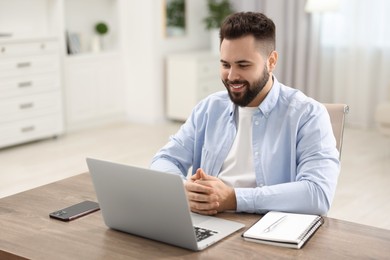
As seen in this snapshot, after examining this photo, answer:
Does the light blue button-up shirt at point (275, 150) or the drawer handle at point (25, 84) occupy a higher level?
the light blue button-up shirt at point (275, 150)

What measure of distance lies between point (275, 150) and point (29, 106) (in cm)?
369

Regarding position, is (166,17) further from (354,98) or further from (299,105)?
(299,105)

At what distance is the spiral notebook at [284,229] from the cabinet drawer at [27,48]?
3.74m

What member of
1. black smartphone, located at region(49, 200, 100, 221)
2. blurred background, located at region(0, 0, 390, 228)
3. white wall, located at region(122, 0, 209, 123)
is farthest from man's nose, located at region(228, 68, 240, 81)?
white wall, located at region(122, 0, 209, 123)

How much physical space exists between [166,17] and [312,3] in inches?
56.2

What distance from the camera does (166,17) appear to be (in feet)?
20.1

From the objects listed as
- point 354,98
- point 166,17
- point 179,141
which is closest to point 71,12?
point 166,17

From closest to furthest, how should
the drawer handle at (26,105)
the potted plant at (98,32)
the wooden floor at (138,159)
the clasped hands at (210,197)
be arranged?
1. the clasped hands at (210,197)
2. the wooden floor at (138,159)
3. the drawer handle at (26,105)
4. the potted plant at (98,32)

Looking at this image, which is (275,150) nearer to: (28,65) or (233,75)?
(233,75)

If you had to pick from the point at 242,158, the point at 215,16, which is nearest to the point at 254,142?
the point at 242,158

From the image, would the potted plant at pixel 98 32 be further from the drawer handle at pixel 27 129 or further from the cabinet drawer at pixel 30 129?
the drawer handle at pixel 27 129

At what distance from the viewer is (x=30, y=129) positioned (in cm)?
Result: 525

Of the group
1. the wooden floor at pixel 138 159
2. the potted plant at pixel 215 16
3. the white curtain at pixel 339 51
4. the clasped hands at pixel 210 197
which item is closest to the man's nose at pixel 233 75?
the clasped hands at pixel 210 197

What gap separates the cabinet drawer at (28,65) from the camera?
4.98 m
